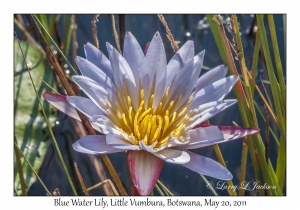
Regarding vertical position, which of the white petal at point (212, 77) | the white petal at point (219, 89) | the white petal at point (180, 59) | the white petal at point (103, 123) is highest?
the white petal at point (180, 59)

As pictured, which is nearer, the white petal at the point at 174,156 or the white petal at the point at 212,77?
the white petal at the point at 174,156

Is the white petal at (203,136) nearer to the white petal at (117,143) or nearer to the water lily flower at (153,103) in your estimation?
the water lily flower at (153,103)

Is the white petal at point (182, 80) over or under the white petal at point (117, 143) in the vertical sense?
over

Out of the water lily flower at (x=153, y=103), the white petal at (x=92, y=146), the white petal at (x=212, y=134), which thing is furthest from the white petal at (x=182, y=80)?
the white petal at (x=92, y=146)

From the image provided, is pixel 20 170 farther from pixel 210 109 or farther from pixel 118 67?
pixel 210 109

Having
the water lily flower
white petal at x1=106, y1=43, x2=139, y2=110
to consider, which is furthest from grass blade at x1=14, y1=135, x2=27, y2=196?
white petal at x1=106, y1=43, x2=139, y2=110

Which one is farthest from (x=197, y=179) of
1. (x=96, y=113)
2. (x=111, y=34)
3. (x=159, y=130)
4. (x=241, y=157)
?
(x=111, y=34)

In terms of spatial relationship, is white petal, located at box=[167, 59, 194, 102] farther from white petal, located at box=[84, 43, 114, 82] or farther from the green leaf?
the green leaf

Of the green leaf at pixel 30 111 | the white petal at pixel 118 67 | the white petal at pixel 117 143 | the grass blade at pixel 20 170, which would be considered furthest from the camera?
the green leaf at pixel 30 111

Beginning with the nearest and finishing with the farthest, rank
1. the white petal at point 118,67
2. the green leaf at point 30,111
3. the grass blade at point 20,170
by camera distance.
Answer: the white petal at point 118,67 < the grass blade at point 20,170 < the green leaf at point 30,111
